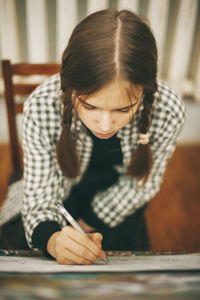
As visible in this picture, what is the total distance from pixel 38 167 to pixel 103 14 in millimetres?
428

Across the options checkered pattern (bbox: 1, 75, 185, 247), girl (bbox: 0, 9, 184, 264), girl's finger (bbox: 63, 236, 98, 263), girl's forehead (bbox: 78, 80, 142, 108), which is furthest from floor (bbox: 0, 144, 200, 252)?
girl's forehead (bbox: 78, 80, 142, 108)

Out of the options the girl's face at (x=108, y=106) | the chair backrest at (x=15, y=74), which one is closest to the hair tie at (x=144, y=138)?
the girl's face at (x=108, y=106)

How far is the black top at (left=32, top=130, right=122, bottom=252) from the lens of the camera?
0.87m

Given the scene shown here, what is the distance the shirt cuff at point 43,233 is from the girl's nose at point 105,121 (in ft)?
0.94

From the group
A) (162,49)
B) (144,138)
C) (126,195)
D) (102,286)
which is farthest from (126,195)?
(162,49)

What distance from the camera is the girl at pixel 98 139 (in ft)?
1.79

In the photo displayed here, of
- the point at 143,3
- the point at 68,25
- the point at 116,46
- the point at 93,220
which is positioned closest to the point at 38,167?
the point at 93,220

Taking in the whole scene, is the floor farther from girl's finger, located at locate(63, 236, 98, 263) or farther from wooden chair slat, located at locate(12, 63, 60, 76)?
girl's finger, located at locate(63, 236, 98, 263)

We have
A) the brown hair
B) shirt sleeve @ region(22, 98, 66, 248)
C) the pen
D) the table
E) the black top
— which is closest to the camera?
the table

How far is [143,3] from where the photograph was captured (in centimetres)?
148

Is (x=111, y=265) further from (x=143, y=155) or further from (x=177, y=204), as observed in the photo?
(x=177, y=204)

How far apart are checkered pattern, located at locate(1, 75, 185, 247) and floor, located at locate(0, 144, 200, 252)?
1.94 feet

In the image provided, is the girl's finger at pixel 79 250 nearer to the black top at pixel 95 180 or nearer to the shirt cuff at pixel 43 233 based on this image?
the shirt cuff at pixel 43 233

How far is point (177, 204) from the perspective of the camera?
1.58 m
